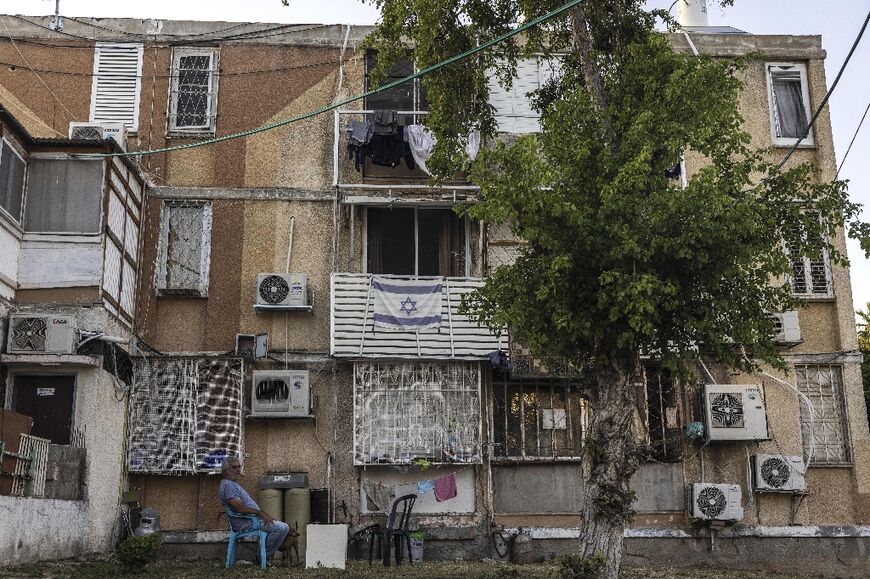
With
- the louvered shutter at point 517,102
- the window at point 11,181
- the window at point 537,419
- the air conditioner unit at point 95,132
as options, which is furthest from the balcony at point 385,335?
the window at point 11,181

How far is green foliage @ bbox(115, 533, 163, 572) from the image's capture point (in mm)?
11969

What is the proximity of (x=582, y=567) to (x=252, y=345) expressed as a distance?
8243mm

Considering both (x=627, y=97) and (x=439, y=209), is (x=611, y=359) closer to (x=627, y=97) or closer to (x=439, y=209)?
(x=627, y=97)

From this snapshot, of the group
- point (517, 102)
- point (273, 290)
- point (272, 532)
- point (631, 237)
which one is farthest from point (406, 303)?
point (631, 237)

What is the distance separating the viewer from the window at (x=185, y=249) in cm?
1755

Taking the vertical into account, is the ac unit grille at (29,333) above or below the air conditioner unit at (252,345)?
below

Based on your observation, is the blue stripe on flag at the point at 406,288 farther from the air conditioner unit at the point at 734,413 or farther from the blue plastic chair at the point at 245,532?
the blue plastic chair at the point at 245,532

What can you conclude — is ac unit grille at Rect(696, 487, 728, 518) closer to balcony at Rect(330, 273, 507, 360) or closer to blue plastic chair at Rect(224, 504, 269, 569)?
balcony at Rect(330, 273, 507, 360)

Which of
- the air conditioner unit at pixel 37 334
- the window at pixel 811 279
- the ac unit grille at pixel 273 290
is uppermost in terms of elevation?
the window at pixel 811 279

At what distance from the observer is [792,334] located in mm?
17844

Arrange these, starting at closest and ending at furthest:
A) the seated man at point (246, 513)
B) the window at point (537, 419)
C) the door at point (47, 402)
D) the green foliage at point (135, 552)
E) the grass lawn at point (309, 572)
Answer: the grass lawn at point (309, 572) → the green foliage at point (135, 552) → the seated man at point (246, 513) → the door at point (47, 402) → the window at point (537, 419)

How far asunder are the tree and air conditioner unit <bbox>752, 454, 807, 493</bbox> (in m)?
5.68

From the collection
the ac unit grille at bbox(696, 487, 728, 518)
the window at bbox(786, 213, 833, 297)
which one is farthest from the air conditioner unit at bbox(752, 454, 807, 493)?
the window at bbox(786, 213, 833, 297)

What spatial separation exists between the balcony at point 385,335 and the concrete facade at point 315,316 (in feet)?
1.16
